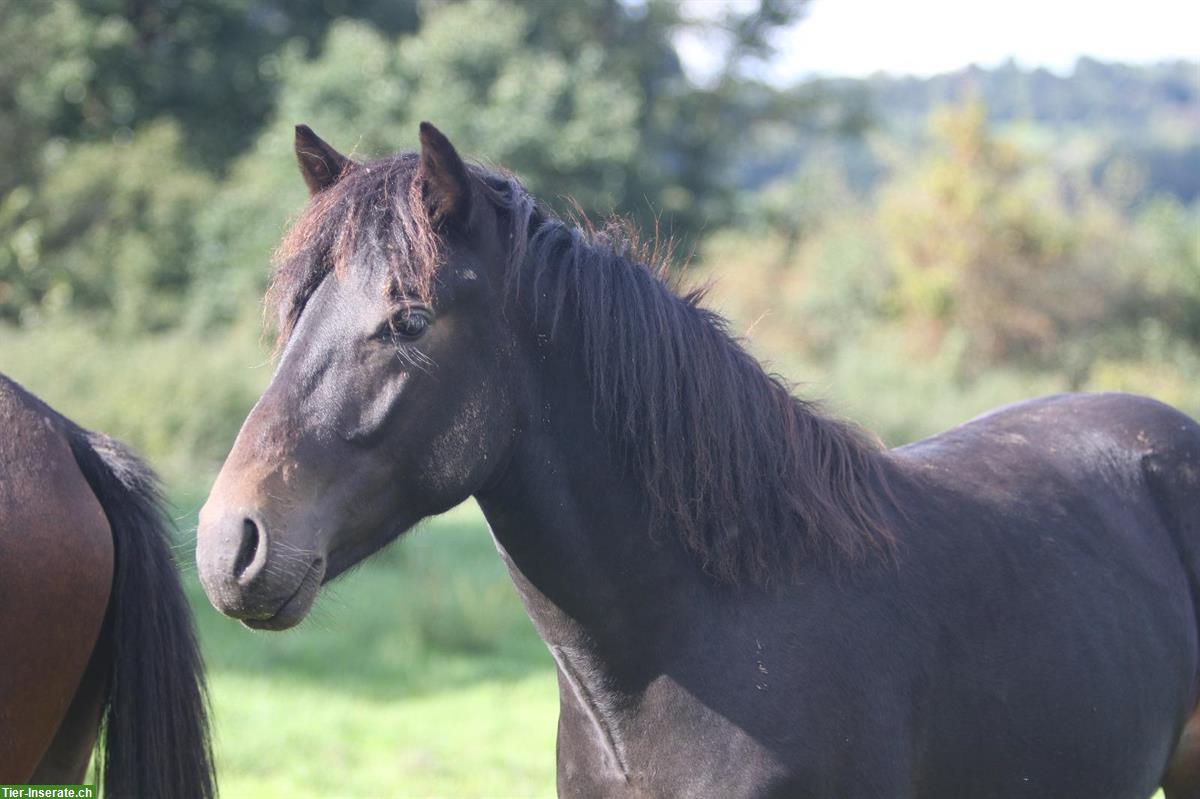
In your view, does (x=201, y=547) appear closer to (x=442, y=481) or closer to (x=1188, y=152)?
(x=442, y=481)

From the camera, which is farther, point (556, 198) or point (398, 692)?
point (556, 198)

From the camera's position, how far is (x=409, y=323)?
83.1 inches

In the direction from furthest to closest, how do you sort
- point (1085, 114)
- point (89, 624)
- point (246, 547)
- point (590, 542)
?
1. point (1085, 114)
2. point (89, 624)
3. point (590, 542)
4. point (246, 547)

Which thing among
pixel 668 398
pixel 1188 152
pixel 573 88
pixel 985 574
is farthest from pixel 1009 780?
pixel 1188 152

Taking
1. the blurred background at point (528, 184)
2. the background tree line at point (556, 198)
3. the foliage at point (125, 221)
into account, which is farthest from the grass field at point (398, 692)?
the foliage at point (125, 221)

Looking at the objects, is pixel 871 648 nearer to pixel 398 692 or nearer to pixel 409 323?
pixel 409 323

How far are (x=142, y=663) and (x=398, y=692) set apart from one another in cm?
489

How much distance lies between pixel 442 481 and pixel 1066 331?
24185 mm

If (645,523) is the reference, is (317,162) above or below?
above

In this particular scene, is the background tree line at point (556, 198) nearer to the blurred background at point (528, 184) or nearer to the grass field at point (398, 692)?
the blurred background at point (528, 184)

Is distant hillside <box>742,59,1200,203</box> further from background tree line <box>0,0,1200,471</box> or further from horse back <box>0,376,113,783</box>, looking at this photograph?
horse back <box>0,376,113,783</box>

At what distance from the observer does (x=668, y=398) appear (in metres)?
2.35

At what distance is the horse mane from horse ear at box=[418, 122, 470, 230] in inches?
1.7

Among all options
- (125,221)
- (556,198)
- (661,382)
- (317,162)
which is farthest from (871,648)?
(125,221)
